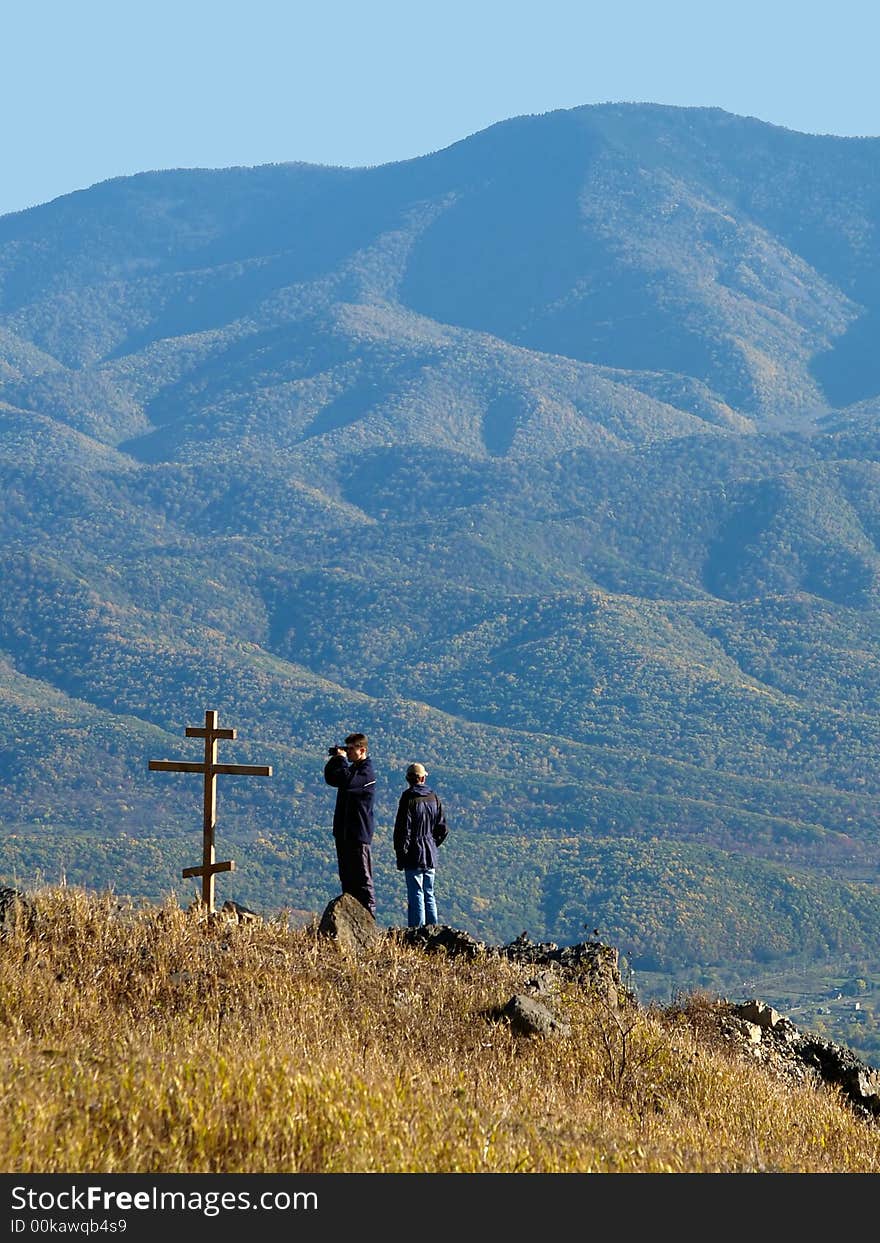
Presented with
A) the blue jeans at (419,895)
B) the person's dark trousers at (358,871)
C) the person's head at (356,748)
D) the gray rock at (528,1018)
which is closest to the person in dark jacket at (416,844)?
the blue jeans at (419,895)

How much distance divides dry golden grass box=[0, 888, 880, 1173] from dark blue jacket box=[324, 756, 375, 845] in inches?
70.7

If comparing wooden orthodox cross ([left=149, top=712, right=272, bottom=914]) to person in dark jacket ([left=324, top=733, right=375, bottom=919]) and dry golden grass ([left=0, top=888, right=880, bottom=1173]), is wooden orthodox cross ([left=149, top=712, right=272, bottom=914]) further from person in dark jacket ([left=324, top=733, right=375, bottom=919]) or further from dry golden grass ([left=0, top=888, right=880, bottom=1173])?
dry golden grass ([left=0, top=888, right=880, bottom=1173])

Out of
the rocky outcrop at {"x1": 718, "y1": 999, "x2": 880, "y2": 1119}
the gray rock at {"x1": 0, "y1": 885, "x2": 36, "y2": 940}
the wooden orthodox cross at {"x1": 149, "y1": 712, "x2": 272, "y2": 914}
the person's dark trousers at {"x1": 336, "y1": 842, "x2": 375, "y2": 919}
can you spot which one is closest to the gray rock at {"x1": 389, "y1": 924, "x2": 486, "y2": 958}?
the person's dark trousers at {"x1": 336, "y1": 842, "x2": 375, "y2": 919}

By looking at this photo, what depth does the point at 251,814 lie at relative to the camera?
16300 cm

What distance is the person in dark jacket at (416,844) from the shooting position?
17.6m

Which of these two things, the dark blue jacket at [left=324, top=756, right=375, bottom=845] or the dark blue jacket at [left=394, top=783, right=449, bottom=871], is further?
the dark blue jacket at [left=394, top=783, right=449, bottom=871]

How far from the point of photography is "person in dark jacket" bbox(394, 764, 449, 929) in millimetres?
17609

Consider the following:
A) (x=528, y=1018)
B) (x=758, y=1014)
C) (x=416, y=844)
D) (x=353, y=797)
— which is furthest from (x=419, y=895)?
(x=528, y=1018)

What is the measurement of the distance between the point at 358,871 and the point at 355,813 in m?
0.54

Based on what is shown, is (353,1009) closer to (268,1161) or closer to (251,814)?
(268,1161)

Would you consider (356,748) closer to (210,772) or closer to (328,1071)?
(210,772)

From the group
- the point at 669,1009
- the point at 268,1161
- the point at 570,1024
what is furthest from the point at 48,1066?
the point at 669,1009
